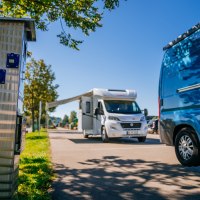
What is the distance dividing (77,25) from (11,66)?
20.5 feet

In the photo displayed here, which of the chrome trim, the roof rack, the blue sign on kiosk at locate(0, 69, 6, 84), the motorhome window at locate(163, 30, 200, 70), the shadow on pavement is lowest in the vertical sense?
the shadow on pavement

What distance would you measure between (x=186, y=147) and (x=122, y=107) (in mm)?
8384

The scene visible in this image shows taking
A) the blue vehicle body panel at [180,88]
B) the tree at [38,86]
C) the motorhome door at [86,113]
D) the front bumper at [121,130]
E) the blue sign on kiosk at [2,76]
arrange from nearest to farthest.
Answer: the blue sign on kiosk at [2,76]
the blue vehicle body panel at [180,88]
the front bumper at [121,130]
the motorhome door at [86,113]
the tree at [38,86]

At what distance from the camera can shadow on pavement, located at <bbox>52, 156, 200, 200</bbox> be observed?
397 centimetres

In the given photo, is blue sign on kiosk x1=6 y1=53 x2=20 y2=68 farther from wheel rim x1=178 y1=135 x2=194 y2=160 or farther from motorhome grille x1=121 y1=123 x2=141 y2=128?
motorhome grille x1=121 y1=123 x2=141 y2=128

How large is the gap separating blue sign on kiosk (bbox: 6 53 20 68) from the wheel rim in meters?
3.87

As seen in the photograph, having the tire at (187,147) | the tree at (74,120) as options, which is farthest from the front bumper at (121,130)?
the tree at (74,120)

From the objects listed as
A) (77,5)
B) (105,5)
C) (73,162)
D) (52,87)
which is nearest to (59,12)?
(77,5)

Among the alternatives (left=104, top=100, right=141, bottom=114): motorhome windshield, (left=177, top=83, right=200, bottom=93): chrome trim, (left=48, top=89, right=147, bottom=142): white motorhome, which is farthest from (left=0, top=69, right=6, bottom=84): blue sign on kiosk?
(left=104, top=100, right=141, bottom=114): motorhome windshield

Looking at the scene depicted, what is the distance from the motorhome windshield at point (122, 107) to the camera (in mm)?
13805

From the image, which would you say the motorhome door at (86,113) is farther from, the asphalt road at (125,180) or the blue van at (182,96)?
the blue van at (182,96)

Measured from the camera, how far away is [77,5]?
8758 millimetres

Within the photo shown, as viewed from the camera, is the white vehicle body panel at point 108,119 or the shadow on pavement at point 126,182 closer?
the shadow on pavement at point 126,182

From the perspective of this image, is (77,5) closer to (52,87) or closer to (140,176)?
(140,176)
